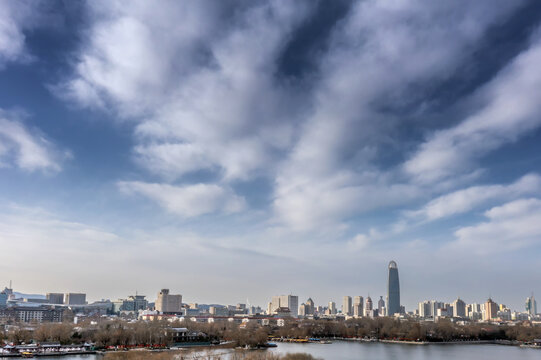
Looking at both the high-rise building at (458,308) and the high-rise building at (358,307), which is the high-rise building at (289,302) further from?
the high-rise building at (458,308)

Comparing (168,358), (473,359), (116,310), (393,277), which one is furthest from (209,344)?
(393,277)

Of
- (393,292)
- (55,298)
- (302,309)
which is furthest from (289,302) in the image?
(55,298)

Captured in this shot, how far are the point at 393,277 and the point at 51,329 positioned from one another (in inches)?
4106

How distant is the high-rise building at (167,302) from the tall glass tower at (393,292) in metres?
56.1

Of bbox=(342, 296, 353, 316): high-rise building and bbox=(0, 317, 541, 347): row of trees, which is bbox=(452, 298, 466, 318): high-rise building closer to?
bbox=(342, 296, 353, 316): high-rise building

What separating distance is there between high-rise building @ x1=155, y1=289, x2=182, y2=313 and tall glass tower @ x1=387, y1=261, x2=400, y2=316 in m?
56.1

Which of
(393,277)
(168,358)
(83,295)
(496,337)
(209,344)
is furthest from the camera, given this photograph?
(393,277)

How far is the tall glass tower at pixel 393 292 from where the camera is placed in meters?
118

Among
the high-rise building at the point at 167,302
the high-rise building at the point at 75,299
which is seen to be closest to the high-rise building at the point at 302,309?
the high-rise building at the point at 167,302

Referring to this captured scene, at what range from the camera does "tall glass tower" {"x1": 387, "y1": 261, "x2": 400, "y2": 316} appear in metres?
118

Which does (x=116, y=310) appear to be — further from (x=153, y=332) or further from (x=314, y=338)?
(x=153, y=332)

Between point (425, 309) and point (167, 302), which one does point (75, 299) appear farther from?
point (425, 309)

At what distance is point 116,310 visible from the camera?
86312mm

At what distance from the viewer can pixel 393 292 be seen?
393 feet
